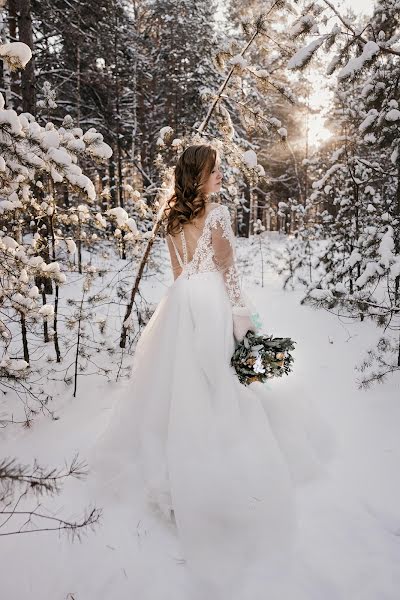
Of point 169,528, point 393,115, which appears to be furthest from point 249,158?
point 169,528

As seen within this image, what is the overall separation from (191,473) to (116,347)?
3712 mm

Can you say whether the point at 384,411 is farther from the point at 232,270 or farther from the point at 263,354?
the point at 232,270

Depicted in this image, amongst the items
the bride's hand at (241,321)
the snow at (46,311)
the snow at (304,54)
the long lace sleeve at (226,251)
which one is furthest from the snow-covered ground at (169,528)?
the snow at (304,54)

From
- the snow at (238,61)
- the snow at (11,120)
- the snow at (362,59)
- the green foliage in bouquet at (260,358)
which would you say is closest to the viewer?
the snow at (11,120)

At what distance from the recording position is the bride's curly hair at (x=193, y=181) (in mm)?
3113

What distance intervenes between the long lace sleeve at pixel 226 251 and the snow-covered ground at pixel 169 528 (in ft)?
3.04

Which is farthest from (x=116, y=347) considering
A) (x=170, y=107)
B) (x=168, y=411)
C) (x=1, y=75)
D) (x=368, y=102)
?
(x=170, y=107)

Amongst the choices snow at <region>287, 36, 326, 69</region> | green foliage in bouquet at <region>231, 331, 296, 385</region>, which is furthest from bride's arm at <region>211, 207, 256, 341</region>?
snow at <region>287, 36, 326, 69</region>

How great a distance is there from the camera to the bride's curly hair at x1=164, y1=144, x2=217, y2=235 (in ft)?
10.2

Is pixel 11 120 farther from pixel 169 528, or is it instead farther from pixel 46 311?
pixel 169 528

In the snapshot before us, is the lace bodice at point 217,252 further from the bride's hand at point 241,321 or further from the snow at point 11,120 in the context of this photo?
the snow at point 11,120

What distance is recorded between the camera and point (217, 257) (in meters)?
3.14

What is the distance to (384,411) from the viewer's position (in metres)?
4.37

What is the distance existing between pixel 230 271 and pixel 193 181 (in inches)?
33.5
